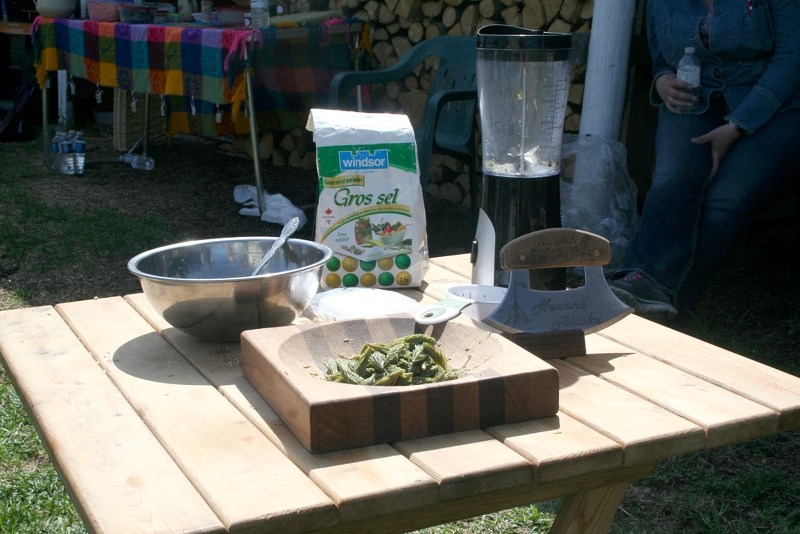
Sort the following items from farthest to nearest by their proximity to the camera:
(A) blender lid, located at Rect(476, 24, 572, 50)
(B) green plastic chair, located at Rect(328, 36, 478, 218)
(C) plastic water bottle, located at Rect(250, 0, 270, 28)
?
(C) plastic water bottle, located at Rect(250, 0, 270, 28) < (B) green plastic chair, located at Rect(328, 36, 478, 218) < (A) blender lid, located at Rect(476, 24, 572, 50)

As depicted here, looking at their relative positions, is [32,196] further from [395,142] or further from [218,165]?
[395,142]

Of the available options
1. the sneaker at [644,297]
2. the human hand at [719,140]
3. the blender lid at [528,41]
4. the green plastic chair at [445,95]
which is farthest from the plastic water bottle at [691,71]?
the blender lid at [528,41]

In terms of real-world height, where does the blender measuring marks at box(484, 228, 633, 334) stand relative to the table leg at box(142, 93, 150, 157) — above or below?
above

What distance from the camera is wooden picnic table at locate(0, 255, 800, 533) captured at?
109 cm

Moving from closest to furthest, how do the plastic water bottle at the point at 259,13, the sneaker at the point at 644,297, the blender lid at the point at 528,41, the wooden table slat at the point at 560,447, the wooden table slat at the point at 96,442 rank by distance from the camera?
the wooden table slat at the point at 96,442 → the wooden table slat at the point at 560,447 → the blender lid at the point at 528,41 → the sneaker at the point at 644,297 → the plastic water bottle at the point at 259,13

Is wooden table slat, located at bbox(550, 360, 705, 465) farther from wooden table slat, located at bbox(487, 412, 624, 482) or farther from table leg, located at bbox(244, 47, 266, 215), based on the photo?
table leg, located at bbox(244, 47, 266, 215)

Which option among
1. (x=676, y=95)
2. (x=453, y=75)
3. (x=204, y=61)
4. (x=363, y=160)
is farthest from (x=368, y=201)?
(x=204, y=61)

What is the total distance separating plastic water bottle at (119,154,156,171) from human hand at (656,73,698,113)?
3.62 m

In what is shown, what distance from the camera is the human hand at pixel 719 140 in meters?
3.22

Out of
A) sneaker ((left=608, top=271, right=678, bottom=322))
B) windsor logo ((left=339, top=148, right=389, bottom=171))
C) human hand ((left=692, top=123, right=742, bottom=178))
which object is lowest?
Result: sneaker ((left=608, top=271, right=678, bottom=322))

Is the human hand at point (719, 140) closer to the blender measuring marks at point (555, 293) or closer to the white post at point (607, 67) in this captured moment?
the white post at point (607, 67)

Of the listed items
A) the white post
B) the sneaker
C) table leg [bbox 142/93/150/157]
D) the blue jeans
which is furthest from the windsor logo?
table leg [bbox 142/93/150/157]

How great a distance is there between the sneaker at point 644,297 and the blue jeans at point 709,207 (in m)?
0.04

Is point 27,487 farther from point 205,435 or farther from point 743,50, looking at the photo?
point 743,50
